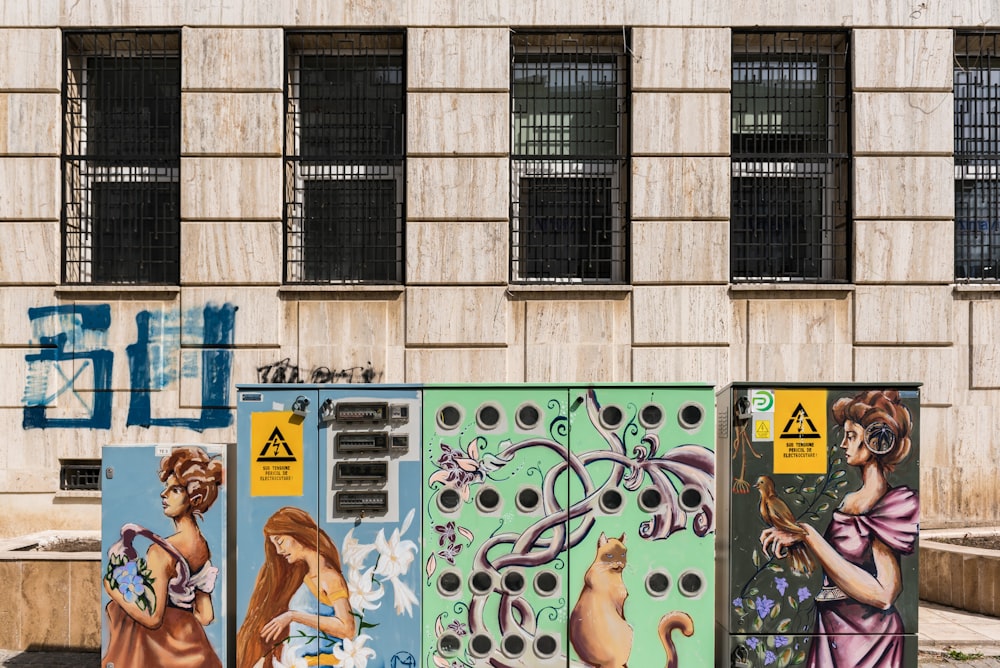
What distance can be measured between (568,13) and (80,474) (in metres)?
7.87

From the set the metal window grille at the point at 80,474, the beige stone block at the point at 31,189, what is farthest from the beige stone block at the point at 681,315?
the beige stone block at the point at 31,189

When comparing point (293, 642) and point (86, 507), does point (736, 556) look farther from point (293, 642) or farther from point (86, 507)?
point (86, 507)

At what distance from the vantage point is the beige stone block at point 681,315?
961cm

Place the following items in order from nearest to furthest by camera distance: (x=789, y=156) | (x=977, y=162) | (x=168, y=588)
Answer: (x=168, y=588) < (x=789, y=156) < (x=977, y=162)

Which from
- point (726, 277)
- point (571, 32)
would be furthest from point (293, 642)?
point (571, 32)

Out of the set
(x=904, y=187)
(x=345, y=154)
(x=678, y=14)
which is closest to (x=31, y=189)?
(x=345, y=154)

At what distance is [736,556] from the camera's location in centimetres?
621

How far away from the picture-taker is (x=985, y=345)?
972cm

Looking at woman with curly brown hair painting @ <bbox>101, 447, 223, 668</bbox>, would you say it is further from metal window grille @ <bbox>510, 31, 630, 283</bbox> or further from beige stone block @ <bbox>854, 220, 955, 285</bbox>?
beige stone block @ <bbox>854, 220, 955, 285</bbox>

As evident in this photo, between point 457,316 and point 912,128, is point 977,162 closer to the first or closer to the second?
point 912,128

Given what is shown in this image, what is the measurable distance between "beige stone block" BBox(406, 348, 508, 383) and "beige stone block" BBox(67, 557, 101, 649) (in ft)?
12.4

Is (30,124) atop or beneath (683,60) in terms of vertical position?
beneath

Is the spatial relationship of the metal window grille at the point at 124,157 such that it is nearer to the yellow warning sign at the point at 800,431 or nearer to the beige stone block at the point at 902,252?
the yellow warning sign at the point at 800,431

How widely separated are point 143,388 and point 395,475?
4.80 metres
